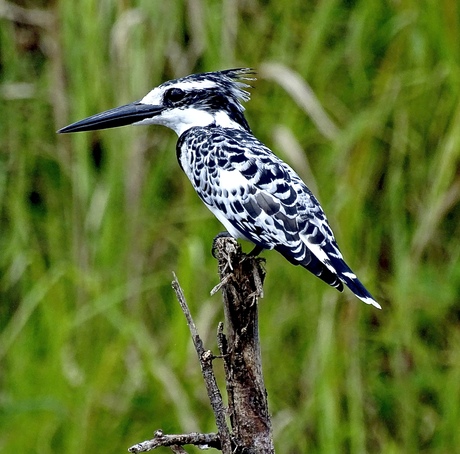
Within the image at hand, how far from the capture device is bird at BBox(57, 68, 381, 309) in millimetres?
2814

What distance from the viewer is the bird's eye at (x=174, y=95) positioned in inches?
134

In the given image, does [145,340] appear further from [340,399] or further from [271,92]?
[271,92]

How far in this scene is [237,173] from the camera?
10.1 ft

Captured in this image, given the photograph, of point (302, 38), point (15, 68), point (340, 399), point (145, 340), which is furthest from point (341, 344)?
point (15, 68)

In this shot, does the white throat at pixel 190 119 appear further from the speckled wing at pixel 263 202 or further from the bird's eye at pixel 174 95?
the speckled wing at pixel 263 202

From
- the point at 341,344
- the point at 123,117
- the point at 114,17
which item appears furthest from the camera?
the point at 114,17

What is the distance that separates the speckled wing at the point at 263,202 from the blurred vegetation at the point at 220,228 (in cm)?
49

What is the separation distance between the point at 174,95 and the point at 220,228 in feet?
2.17

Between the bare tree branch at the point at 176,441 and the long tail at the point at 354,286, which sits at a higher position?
the long tail at the point at 354,286

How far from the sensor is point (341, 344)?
362 cm

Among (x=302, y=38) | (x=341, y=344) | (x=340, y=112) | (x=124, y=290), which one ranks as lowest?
(x=341, y=344)

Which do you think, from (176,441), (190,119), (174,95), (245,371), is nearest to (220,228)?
(190,119)

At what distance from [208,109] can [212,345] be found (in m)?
0.92

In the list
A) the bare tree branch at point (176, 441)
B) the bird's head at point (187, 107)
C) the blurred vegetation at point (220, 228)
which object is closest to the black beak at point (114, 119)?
the bird's head at point (187, 107)
